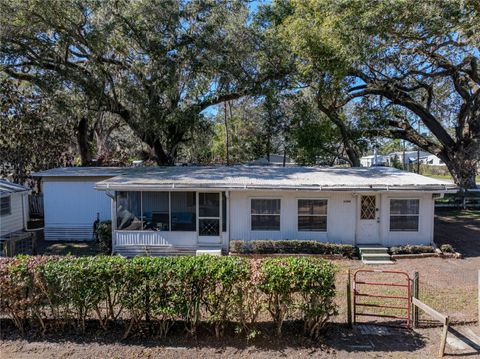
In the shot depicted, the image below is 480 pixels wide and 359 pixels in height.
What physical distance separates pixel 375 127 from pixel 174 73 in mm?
14646

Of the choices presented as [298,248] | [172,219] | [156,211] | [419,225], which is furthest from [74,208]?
[419,225]

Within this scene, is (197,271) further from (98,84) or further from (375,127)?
(375,127)

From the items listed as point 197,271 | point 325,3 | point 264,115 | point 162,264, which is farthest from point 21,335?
point 264,115

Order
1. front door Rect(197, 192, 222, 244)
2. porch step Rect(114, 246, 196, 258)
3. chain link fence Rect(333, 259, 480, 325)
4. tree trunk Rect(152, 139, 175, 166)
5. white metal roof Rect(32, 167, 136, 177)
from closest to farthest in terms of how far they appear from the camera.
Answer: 1. chain link fence Rect(333, 259, 480, 325)
2. porch step Rect(114, 246, 196, 258)
3. front door Rect(197, 192, 222, 244)
4. white metal roof Rect(32, 167, 136, 177)
5. tree trunk Rect(152, 139, 175, 166)

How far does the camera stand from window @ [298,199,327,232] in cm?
1287

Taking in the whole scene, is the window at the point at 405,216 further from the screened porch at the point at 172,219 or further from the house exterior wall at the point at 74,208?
the house exterior wall at the point at 74,208

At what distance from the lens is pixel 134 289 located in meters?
6.20

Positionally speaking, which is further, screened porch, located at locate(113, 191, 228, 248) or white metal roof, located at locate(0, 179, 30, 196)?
white metal roof, located at locate(0, 179, 30, 196)

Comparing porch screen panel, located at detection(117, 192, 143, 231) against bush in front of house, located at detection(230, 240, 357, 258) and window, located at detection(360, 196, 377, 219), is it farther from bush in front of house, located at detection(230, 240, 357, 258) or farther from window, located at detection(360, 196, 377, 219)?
window, located at detection(360, 196, 377, 219)

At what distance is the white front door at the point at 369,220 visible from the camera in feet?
42.4

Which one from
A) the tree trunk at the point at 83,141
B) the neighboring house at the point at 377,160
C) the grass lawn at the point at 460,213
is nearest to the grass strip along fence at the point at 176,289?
the tree trunk at the point at 83,141

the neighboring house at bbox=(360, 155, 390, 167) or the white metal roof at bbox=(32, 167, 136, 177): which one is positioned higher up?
the white metal roof at bbox=(32, 167, 136, 177)

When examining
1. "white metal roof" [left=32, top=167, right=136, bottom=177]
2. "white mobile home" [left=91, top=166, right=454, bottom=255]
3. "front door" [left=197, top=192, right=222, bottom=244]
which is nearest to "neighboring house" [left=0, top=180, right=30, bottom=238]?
"white metal roof" [left=32, top=167, right=136, bottom=177]

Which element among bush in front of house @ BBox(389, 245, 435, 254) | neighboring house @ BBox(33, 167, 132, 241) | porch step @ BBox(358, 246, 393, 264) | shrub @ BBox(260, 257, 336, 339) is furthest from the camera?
neighboring house @ BBox(33, 167, 132, 241)
